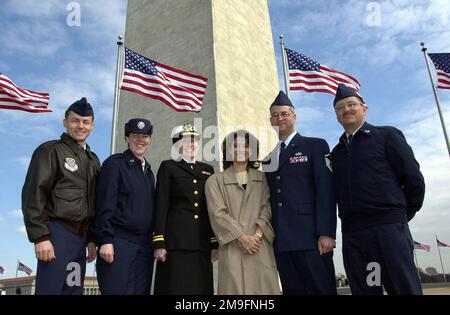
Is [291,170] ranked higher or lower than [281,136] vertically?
lower

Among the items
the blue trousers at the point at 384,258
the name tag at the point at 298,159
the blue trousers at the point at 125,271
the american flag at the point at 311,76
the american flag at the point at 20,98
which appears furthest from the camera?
the american flag at the point at 311,76

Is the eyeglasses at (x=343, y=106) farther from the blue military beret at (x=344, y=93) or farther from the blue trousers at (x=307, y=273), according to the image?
the blue trousers at (x=307, y=273)

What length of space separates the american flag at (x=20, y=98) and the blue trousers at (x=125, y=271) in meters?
6.67

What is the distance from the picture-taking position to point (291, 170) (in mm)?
4176

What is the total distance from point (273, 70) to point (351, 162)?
49.1ft

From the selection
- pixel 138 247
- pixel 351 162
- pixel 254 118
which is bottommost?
pixel 138 247

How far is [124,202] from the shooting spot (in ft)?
13.7

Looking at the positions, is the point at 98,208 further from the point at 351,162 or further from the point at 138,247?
the point at 351,162

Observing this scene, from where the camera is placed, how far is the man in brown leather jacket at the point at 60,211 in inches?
140

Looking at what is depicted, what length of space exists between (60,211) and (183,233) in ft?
4.12

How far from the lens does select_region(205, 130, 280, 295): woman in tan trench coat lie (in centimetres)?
389

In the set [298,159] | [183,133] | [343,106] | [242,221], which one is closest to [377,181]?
[298,159]

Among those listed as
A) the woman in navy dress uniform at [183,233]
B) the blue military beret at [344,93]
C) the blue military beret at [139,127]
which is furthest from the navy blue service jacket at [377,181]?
the blue military beret at [139,127]
